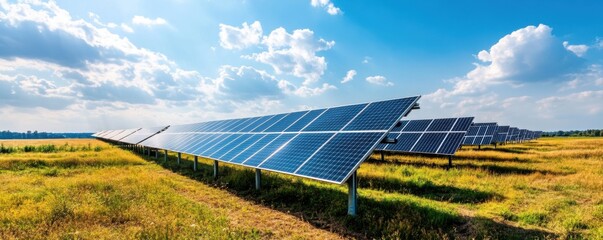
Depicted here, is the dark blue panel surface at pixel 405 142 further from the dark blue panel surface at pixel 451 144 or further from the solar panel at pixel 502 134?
the solar panel at pixel 502 134

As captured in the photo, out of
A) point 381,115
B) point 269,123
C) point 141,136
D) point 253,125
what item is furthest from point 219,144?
point 141,136

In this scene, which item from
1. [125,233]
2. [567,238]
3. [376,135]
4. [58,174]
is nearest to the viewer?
[567,238]

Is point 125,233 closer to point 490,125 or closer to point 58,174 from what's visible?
point 58,174

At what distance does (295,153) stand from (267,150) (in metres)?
2.24

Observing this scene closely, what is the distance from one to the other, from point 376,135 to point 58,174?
65.0 feet

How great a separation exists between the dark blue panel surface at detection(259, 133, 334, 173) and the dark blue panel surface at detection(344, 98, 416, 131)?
1181mm

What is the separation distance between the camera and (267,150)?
13.1 m

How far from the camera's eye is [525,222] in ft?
27.9

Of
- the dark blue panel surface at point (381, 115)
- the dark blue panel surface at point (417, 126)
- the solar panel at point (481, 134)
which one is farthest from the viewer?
the solar panel at point (481, 134)

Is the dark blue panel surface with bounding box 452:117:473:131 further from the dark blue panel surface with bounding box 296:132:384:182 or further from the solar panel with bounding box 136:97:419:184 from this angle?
the dark blue panel surface with bounding box 296:132:384:182

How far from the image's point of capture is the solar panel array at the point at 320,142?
9.05m

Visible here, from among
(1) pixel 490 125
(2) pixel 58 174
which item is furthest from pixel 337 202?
(1) pixel 490 125

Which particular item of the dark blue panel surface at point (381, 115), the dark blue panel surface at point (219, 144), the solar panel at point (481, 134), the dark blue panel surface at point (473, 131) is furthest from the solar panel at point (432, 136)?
the dark blue panel surface at point (473, 131)

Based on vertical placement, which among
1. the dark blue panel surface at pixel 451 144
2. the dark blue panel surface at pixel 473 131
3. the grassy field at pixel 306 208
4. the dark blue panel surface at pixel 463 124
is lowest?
Answer: the grassy field at pixel 306 208
